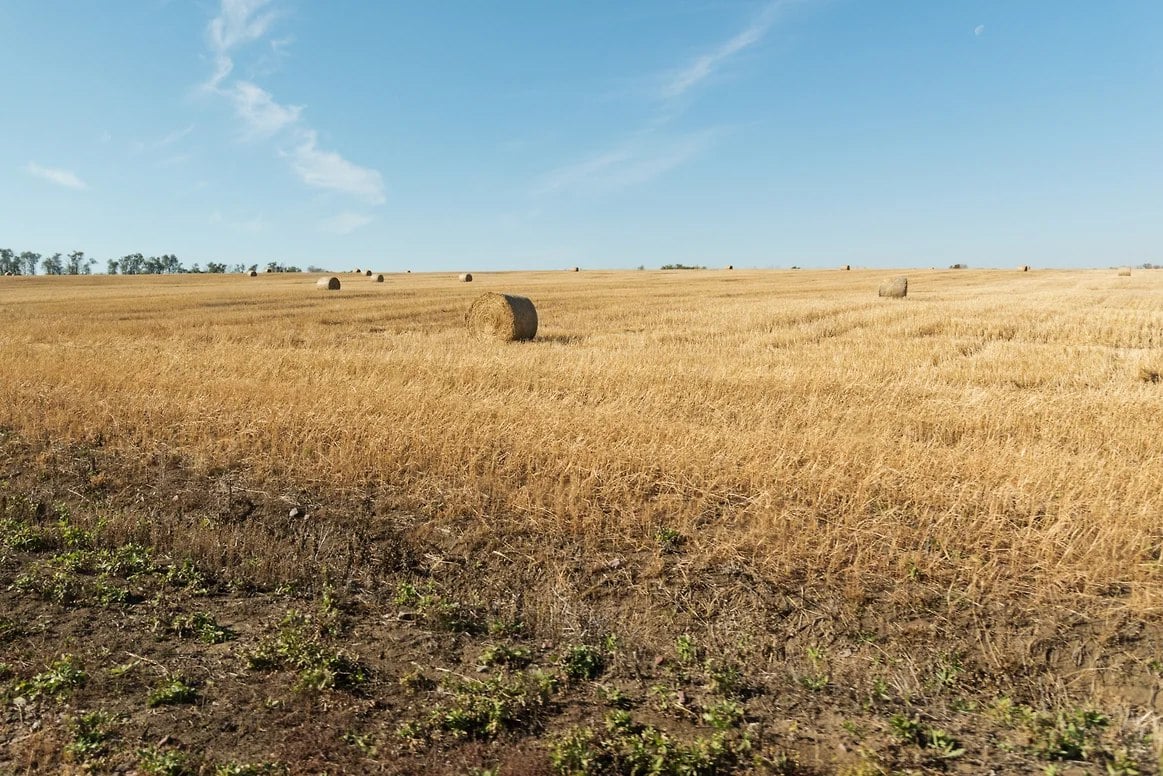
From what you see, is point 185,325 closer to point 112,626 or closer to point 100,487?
point 100,487

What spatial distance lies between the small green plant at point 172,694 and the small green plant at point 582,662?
79.9 inches

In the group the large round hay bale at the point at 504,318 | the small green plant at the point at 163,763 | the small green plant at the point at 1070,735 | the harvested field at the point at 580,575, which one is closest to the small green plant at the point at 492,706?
the harvested field at the point at 580,575

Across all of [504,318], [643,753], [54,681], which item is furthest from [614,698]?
[504,318]

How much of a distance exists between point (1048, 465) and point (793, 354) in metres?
7.77

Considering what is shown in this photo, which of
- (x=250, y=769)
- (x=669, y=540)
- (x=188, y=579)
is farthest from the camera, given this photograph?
(x=669, y=540)

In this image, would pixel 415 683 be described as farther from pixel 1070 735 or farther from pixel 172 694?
pixel 1070 735

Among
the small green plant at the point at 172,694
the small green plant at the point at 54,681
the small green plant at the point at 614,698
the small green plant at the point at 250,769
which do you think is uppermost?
the small green plant at the point at 54,681

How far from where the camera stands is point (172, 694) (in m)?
3.70

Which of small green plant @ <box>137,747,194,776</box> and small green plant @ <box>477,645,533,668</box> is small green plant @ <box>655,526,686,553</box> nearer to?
small green plant @ <box>477,645,533,668</box>

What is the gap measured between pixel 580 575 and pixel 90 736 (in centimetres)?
295

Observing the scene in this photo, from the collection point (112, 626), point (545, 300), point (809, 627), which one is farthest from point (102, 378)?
point (545, 300)

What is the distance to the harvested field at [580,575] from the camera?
3521 mm

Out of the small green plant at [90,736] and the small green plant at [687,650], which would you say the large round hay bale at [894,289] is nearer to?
the small green plant at [687,650]

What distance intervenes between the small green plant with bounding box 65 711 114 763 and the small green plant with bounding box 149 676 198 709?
0.23 meters
